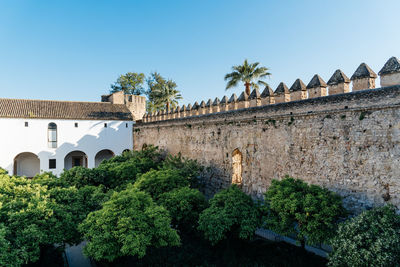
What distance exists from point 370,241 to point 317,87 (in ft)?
15.6

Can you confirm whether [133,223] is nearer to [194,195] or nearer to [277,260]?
[194,195]

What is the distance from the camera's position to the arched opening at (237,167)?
37.3 ft

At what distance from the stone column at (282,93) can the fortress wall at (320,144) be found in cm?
24

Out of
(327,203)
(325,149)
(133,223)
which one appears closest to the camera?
(133,223)

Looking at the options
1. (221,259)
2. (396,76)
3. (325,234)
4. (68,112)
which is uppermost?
(68,112)

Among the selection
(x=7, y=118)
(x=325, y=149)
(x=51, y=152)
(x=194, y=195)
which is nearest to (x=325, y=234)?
(x=325, y=149)

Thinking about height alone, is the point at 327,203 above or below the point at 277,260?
above

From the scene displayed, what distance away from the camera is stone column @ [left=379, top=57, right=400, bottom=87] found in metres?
6.41

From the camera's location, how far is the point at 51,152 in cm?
1917

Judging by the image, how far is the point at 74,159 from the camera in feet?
70.5

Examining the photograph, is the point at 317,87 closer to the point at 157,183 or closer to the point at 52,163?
the point at 157,183

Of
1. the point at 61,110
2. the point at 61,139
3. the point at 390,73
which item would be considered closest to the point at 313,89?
the point at 390,73

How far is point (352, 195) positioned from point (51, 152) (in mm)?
20105

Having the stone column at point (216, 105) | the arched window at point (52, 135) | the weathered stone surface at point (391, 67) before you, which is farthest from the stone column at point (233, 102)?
the arched window at point (52, 135)
